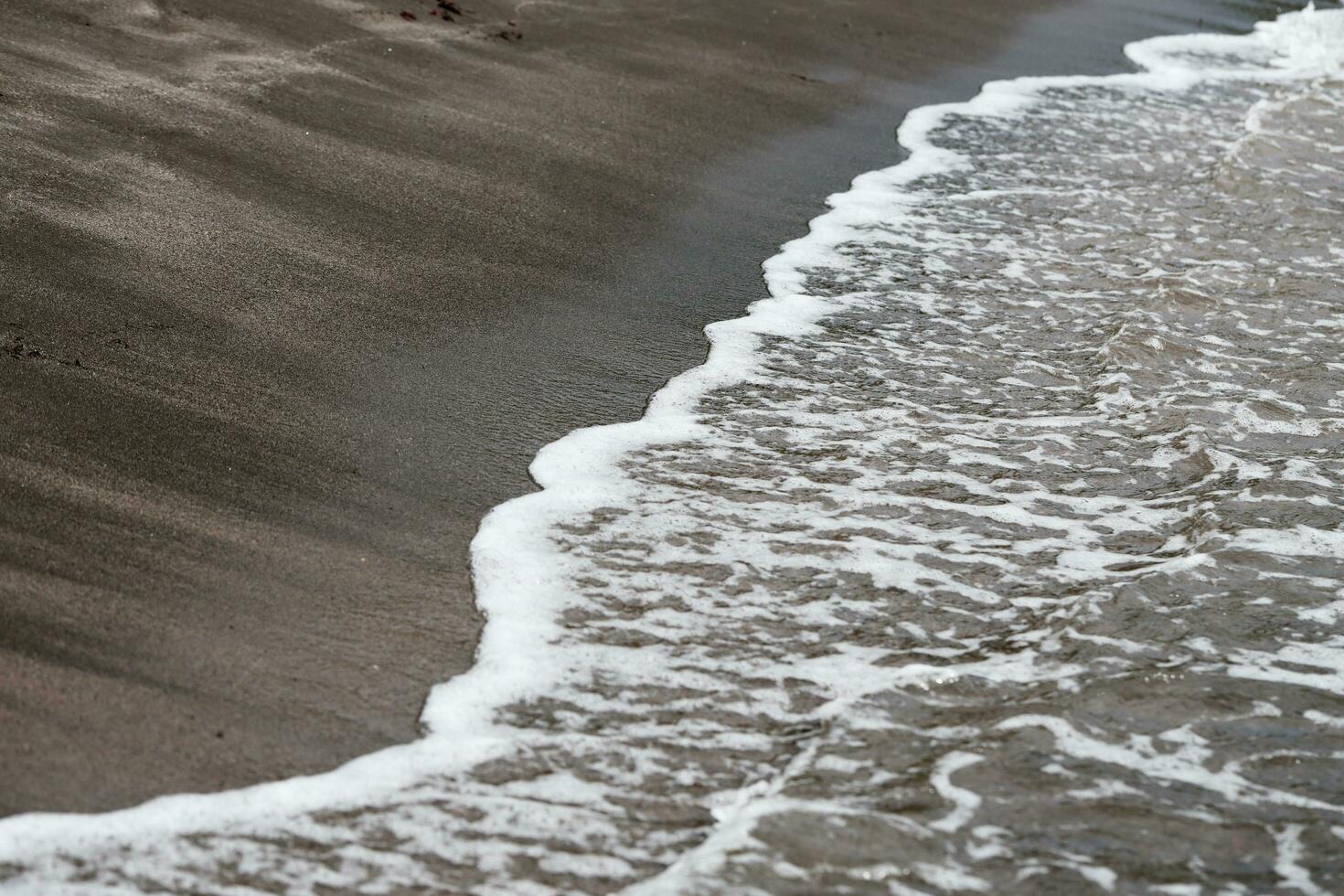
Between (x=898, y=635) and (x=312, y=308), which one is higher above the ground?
(x=312, y=308)

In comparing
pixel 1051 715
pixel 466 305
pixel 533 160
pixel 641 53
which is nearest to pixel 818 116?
pixel 641 53

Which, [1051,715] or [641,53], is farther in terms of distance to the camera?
[641,53]

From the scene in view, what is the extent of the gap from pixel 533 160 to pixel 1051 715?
4.15 metres

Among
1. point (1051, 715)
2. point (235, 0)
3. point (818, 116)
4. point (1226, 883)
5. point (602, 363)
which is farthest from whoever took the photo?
point (818, 116)

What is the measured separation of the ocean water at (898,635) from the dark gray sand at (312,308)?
0.19 m

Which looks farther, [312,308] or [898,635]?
[312,308]

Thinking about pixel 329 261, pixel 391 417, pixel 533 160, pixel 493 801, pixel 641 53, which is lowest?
pixel 493 801

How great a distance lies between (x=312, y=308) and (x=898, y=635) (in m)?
2.44

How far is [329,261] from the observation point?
16.8 ft

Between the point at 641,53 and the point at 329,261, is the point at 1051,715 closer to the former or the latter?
the point at 329,261

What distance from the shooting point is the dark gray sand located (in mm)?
3020

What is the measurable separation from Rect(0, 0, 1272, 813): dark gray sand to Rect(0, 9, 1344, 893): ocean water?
0.19m

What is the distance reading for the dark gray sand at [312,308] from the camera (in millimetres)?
3020

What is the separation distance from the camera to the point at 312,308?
476cm
